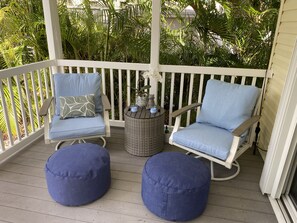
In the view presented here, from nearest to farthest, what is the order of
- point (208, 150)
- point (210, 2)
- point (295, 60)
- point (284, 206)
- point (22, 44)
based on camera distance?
point (295, 60) → point (284, 206) → point (208, 150) → point (210, 2) → point (22, 44)

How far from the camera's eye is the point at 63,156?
75.7 inches

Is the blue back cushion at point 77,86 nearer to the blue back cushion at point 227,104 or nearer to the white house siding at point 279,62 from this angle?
the blue back cushion at point 227,104

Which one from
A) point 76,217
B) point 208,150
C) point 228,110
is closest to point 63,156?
point 76,217

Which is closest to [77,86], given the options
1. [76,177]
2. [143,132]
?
[143,132]

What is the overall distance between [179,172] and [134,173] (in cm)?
72

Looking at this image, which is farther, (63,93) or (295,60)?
(63,93)

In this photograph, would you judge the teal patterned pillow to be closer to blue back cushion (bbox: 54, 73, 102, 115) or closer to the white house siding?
blue back cushion (bbox: 54, 73, 102, 115)

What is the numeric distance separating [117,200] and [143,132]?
2.71 ft

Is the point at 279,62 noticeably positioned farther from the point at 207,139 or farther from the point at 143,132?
the point at 143,132

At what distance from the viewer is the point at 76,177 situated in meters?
1.74

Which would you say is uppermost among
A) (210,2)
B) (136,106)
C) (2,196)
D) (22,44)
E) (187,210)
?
(210,2)

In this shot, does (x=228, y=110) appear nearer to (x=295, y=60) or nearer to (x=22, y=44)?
(x=295, y=60)

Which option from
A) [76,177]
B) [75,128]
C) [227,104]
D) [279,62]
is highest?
[279,62]

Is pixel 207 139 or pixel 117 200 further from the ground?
pixel 207 139
